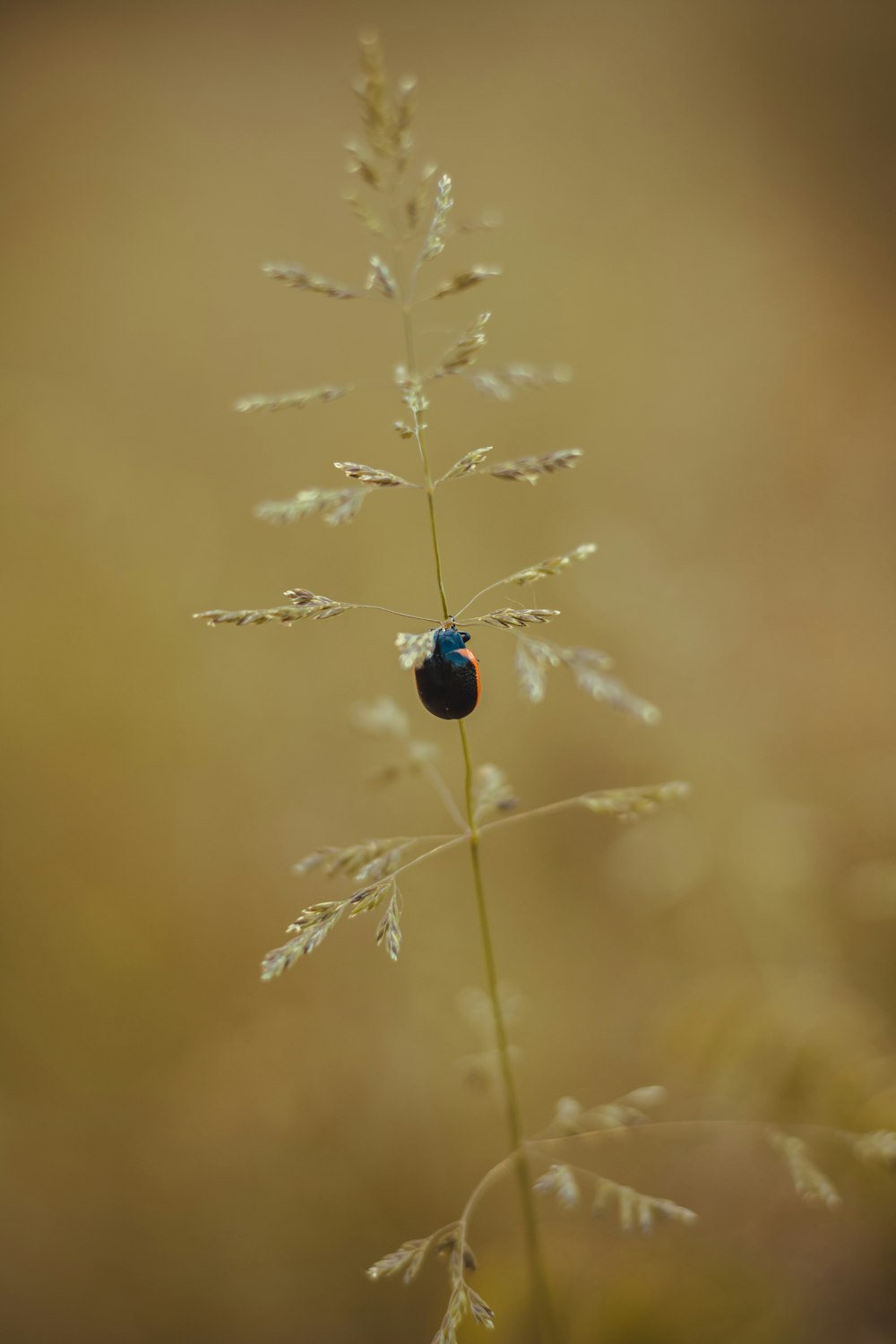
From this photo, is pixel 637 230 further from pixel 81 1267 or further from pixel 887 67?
pixel 81 1267

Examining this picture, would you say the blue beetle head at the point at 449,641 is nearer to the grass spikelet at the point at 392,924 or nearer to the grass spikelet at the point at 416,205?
the grass spikelet at the point at 392,924

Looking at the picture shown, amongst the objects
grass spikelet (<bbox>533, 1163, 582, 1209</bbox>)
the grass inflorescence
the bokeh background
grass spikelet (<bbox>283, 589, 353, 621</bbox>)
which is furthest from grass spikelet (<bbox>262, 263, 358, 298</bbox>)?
the bokeh background

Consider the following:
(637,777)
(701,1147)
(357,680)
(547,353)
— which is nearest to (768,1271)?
(701,1147)

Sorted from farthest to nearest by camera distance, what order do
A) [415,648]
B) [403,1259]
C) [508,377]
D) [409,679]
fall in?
[409,679] < [508,377] < [403,1259] < [415,648]

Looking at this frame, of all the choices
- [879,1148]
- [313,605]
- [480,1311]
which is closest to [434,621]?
[313,605]

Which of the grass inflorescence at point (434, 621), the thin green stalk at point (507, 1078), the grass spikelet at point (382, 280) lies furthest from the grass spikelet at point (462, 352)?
the thin green stalk at point (507, 1078)

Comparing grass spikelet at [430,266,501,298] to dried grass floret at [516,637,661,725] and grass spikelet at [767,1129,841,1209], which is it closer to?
dried grass floret at [516,637,661,725]

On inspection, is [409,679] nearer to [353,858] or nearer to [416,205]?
[353,858]
